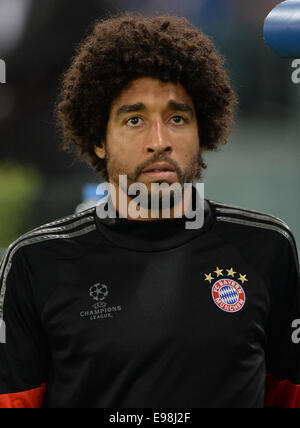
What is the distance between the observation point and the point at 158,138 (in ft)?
6.43

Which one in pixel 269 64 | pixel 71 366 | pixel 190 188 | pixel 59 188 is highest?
pixel 269 64

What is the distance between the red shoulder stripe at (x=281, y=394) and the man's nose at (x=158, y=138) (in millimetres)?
672

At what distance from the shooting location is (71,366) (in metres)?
1.88

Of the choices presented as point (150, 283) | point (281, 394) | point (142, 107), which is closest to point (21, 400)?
point (150, 283)

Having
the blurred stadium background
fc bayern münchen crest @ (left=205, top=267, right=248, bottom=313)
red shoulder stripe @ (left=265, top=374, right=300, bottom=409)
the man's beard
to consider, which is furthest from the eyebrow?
the blurred stadium background

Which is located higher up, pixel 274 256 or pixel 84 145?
pixel 84 145

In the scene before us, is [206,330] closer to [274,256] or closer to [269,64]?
[274,256]

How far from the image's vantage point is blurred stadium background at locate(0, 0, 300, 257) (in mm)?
3914

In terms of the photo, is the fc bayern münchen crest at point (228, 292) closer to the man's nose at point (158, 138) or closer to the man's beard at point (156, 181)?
the man's beard at point (156, 181)

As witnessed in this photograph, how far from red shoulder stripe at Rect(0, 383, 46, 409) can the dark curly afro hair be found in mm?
716

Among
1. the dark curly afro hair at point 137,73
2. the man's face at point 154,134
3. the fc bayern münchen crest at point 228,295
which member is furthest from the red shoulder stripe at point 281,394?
the dark curly afro hair at point 137,73
